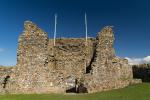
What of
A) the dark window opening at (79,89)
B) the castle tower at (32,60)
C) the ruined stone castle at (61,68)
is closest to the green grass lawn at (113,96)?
the dark window opening at (79,89)

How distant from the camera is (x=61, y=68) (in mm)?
34125

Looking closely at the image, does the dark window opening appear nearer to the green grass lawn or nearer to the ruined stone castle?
the ruined stone castle

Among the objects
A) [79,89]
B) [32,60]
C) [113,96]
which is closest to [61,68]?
[32,60]

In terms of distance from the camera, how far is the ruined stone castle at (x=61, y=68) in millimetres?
31859

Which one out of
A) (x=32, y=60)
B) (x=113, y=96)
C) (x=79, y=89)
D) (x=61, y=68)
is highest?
(x=32, y=60)

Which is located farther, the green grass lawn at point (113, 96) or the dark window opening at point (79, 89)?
the dark window opening at point (79, 89)

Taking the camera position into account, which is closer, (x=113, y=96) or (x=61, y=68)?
(x=113, y=96)

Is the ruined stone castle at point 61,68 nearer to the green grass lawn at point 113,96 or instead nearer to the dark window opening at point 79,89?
the dark window opening at point 79,89

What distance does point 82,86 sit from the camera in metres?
31.1

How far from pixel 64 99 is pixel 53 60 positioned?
25.6 feet

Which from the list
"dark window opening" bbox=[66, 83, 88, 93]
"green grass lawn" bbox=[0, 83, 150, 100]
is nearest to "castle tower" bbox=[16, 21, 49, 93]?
"dark window opening" bbox=[66, 83, 88, 93]

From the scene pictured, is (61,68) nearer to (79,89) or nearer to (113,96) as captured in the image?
(79,89)

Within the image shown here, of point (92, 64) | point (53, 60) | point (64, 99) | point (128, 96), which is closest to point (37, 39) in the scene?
point (53, 60)

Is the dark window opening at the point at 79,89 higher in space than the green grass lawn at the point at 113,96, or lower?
higher
